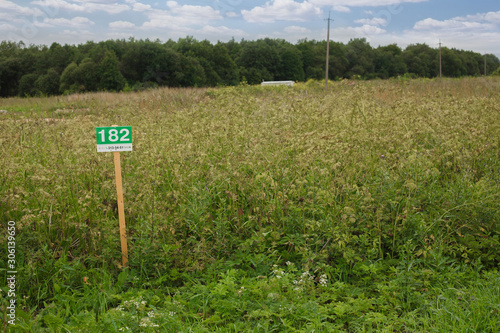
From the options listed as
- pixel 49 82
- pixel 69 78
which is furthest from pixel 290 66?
pixel 49 82

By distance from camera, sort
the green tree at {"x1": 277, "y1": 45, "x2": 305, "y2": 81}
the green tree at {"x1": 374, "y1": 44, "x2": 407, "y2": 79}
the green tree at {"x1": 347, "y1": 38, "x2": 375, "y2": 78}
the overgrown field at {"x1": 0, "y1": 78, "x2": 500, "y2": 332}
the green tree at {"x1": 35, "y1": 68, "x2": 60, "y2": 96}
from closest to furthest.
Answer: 1. the overgrown field at {"x1": 0, "y1": 78, "x2": 500, "y2": 332}
2. the green tree at {"x1": 35, "y1": 68, "x2": 60, "y2": 96}
3. the green tree at {"x1": 277, "y1": 45, "x2": 305, "y2": 81}
4. the green tree at {"x1": 347, "y1": 38, "x2": 375, "y2": 78}
5. the green tree at {"x1": 374, "y1": 44, "x2": 407, "y2": 79}

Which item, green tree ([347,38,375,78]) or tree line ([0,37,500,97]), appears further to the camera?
green tree ([347,38,375,78])

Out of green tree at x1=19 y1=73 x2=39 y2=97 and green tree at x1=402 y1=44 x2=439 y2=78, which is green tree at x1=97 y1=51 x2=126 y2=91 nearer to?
green tree at x1=19 y1=73 x2=39 y2=97

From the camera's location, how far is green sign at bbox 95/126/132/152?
3736mm

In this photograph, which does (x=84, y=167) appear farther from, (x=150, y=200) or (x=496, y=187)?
(x=496, y=187)

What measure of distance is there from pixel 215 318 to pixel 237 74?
7692cm

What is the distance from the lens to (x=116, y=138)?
12.4ft

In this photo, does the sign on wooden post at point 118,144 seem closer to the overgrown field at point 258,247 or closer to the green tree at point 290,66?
the overgrown field at point 258,247

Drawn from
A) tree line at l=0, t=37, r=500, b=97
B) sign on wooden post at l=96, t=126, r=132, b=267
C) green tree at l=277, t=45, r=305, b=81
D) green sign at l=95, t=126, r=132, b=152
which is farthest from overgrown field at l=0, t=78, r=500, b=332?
green tree at l=277, t=45, r=305, b=81

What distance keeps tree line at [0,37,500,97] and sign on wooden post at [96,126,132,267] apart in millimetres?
41604

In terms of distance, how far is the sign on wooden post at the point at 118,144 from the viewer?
367 centimetres

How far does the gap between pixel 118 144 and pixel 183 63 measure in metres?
62.1

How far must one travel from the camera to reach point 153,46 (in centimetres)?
6291

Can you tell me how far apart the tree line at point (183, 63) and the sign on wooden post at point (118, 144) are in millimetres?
41604
